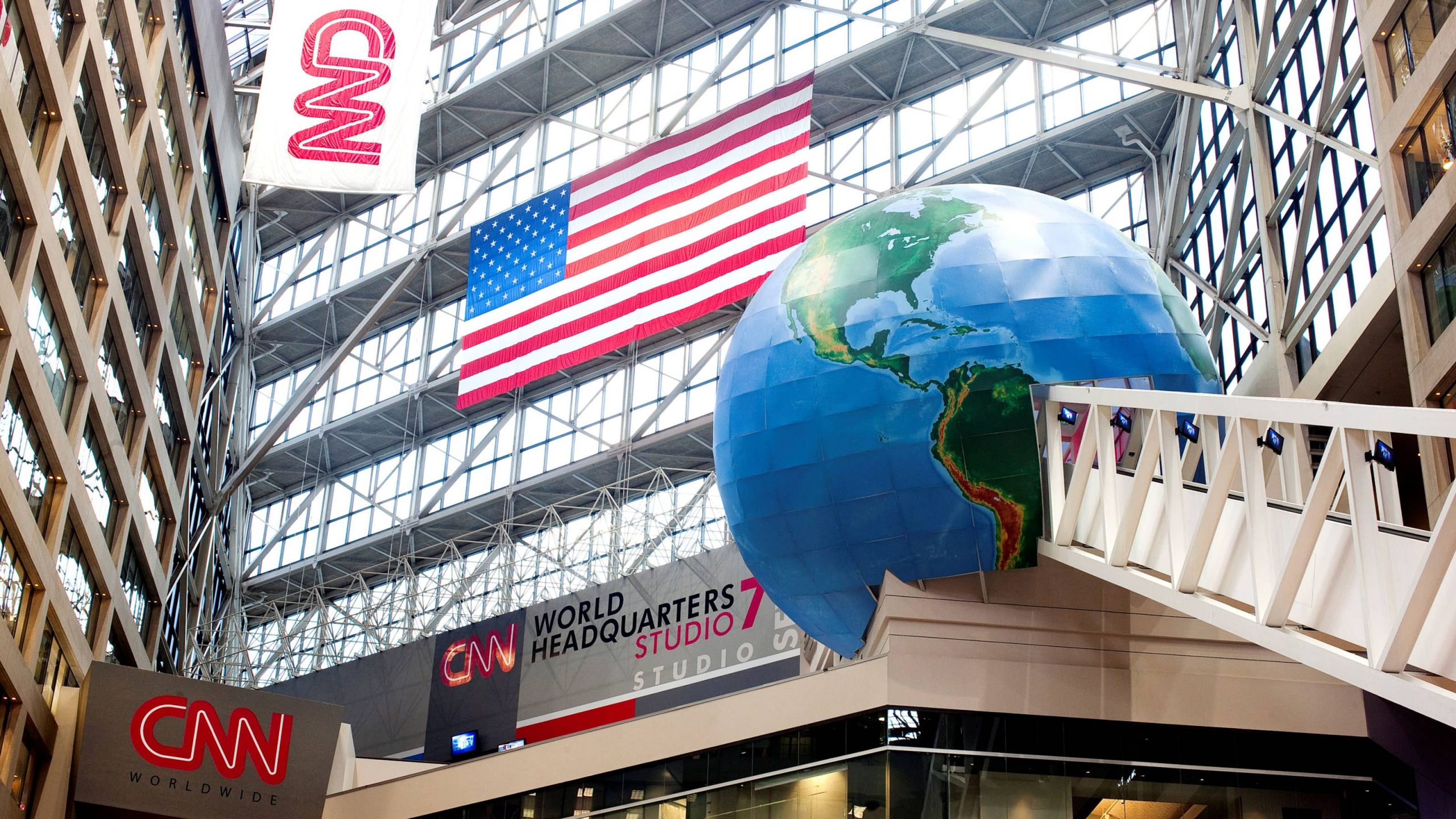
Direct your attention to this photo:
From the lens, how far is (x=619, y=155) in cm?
4019

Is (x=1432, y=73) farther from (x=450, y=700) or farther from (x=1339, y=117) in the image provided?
(x=450, y=700)

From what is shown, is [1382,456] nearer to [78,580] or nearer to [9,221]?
[9,221]

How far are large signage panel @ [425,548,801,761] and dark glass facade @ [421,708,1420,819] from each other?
17.9m

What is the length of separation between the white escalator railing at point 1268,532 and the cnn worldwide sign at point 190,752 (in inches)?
599

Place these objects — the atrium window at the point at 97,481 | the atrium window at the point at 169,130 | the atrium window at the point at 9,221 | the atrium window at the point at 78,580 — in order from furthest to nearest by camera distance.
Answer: the atrium window at the point at 169,130 < the atrium window at the point at 97,481 < the atrium window at the point at 78,580 < the atrium window at the point at 9,221

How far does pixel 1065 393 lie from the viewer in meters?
14.5

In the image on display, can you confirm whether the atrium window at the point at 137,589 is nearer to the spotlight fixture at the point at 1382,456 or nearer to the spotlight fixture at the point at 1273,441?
the spotlight fixture at the point at 1273,441

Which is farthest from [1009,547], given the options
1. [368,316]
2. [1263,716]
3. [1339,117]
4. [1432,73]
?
[368,316]

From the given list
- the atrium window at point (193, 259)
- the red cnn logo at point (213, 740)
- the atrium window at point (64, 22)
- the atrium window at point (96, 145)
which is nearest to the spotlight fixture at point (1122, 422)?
the red cnn logo at point (213, 740)

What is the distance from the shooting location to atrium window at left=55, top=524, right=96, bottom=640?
982 inches

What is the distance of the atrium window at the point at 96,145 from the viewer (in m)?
24.1

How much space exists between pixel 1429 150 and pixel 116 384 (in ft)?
76.3

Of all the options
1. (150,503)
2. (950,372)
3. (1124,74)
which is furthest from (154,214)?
Result: (950,372)

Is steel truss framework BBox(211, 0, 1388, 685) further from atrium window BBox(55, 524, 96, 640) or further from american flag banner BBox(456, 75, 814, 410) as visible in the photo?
atrium window BBox(55, 524, 96, 640)
